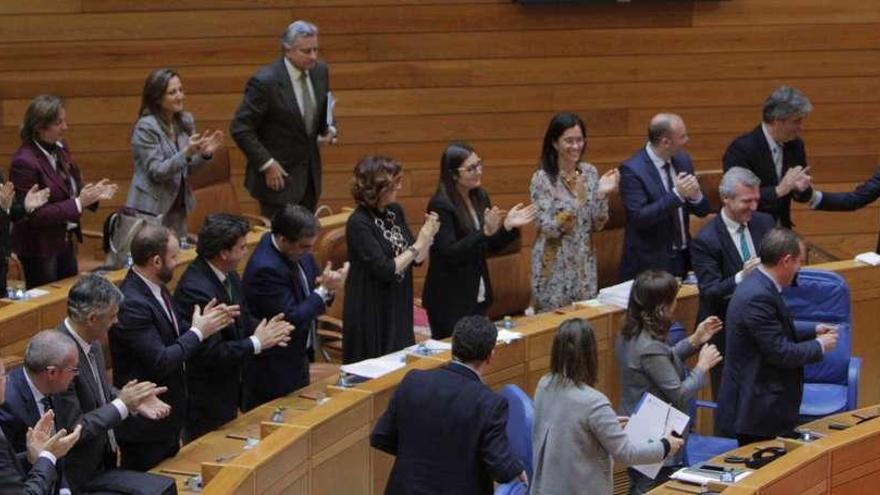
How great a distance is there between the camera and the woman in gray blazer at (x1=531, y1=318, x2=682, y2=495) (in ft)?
16.9

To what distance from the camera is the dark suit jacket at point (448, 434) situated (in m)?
4.99

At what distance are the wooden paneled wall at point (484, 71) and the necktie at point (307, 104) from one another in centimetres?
131

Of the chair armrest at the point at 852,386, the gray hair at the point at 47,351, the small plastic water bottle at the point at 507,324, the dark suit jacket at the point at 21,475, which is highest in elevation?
the gray hair at the point at 47,351

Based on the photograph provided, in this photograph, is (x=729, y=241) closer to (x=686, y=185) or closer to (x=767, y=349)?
(x=686, y=185)

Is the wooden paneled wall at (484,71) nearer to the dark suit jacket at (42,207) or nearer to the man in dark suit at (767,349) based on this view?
the dark suit jacket at (42,207)

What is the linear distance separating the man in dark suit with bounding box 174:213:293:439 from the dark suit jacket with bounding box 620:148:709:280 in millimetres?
2052

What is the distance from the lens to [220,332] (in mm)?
5766

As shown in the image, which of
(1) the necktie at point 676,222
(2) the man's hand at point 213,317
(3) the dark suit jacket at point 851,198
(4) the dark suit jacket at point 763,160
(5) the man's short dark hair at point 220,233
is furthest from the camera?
(3) the dark suit jacket at point 851,198

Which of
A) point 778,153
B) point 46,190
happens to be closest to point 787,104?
point 778,153

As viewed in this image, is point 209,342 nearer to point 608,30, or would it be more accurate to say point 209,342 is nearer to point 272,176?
point 272,176

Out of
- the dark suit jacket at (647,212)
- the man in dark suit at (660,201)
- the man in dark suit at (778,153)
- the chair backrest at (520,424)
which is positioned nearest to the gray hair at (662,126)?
the man in dark suit at (660,201)

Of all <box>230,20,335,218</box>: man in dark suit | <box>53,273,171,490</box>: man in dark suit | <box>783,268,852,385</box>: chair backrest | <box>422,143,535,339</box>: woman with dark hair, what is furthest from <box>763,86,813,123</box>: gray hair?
<box>53,273,171,490</box>: man in dark suit

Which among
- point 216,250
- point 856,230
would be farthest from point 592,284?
point 856,230

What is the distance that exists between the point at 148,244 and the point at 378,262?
1139 mm
